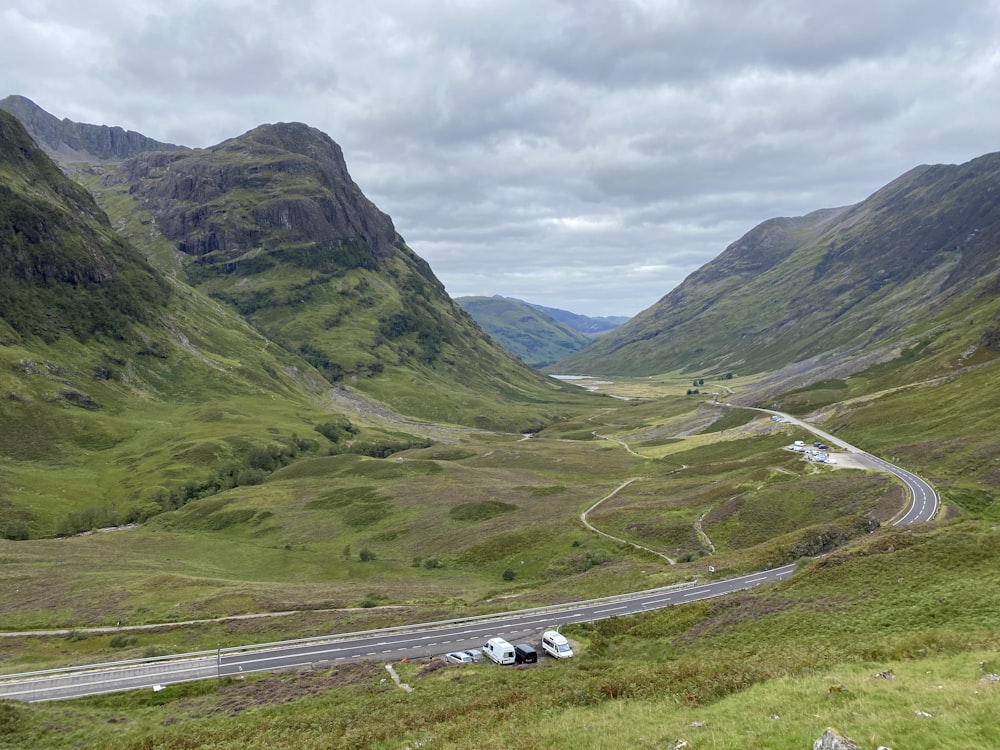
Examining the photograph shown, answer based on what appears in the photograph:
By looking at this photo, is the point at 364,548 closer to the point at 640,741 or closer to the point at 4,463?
the point at 640,741

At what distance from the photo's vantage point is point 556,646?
44062 mm

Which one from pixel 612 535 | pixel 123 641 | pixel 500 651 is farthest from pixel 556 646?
pixel 612 535

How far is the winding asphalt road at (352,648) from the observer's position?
45.9 metres

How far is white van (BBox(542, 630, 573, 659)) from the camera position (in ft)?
142

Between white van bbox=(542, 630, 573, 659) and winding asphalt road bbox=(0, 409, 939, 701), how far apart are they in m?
4.98

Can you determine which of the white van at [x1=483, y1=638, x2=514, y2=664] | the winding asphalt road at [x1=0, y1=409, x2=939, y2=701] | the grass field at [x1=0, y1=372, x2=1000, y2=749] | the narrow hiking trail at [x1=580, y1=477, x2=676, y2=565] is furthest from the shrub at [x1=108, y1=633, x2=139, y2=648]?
the narrow hiking trail at [x1=580, y1=477, x2=676, y2=565]

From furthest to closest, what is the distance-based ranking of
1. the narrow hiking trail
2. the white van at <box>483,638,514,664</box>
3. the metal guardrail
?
the narrow hiking trail < the metal guardrail < the white van at <box>483,638,514,664</box>

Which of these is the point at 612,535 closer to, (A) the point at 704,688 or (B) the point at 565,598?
(B) the point at 565,598

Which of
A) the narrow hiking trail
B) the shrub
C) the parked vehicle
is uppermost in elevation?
the parked vehicle

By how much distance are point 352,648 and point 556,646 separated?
2025 centimetres

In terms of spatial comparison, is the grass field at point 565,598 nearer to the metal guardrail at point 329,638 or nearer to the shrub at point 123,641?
the shrub at point 123,641

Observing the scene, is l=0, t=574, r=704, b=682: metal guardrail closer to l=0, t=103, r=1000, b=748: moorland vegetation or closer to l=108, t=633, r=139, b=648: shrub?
l=0, t=103, r=1000, b=748: moorland vegetation

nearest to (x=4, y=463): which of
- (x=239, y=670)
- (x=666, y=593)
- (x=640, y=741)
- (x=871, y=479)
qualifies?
(x=239, y=670)

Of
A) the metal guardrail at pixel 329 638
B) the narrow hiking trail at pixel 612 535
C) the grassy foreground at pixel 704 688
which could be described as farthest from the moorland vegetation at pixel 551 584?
the metal guardrail at pixel 329 638
